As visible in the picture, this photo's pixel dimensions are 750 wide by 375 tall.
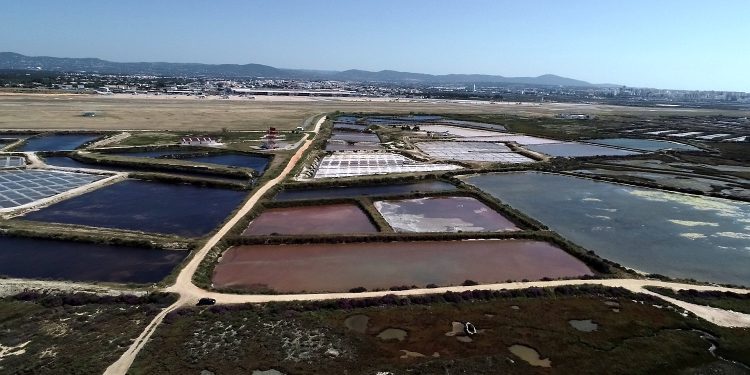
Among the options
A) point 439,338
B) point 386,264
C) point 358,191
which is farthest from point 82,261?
point 358,191

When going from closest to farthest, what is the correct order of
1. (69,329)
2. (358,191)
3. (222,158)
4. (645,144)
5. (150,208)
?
(69,329) → (150,208) → (358,191) → (222,158) → (645,144)

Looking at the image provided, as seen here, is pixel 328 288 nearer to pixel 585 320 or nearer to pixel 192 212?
pixel 585 320

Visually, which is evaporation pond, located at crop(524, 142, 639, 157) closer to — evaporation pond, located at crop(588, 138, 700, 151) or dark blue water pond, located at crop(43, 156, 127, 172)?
evaporation pond, located at crop(588, 138, 700, 151)

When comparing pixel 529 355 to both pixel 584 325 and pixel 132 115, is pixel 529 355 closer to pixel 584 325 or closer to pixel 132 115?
pixel 584 325

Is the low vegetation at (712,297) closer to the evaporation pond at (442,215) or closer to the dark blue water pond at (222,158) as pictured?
the evaporation pond at (442,215)

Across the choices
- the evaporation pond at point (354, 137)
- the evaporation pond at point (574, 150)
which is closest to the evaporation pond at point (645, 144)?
the evaporation pond at point (574, 150)

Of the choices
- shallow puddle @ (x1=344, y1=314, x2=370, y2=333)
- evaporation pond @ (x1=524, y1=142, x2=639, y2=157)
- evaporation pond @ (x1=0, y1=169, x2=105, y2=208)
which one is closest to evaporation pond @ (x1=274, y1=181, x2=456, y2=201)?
evaporation pond @ (x1=0, y1=169, x2=105, y2=208)

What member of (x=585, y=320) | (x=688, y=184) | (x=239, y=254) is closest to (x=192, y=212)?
(x=239, y=254)
